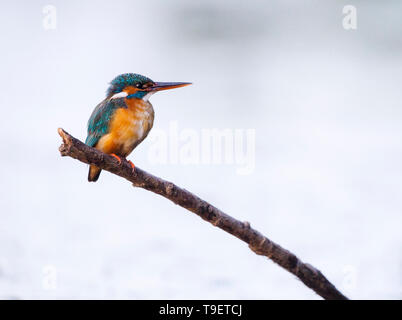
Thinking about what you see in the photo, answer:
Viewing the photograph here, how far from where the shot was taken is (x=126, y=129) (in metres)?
1.52

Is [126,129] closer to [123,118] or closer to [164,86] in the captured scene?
[123,118]

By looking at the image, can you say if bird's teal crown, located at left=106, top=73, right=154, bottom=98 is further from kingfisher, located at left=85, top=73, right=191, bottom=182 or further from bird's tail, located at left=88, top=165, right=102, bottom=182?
bird's tail, located at left=88, top=165, right=102, bottom=182

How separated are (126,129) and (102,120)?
0.32 feet

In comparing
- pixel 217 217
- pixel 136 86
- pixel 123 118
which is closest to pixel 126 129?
pixel 123 118

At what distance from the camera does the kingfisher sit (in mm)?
1521

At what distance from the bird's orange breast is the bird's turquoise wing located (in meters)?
0.02

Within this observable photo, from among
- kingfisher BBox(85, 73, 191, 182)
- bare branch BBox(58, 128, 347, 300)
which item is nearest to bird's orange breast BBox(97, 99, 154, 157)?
kingfisher BBox(85, 73, 191, 182)
